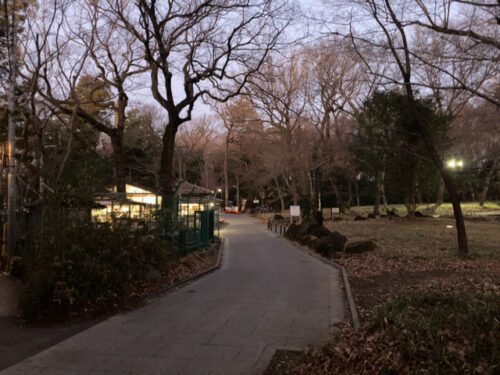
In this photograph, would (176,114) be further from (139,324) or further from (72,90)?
(139,324)

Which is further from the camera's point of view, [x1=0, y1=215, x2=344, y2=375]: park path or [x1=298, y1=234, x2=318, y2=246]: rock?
[x1=298, y1=234, x2=318, y2=246]: rock

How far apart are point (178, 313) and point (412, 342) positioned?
183 inches

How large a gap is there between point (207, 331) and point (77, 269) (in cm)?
269

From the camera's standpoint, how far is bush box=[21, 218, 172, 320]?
7.12m

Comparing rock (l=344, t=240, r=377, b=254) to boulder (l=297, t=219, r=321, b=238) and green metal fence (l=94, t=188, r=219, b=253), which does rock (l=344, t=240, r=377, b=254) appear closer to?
green metal fence (l=94, t=188, r=219, b=253)

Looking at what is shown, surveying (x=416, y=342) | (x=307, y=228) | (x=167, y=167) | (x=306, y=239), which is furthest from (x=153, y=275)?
(x=307, y=228)

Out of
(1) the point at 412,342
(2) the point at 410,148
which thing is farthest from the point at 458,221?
(1) the point at 412,342

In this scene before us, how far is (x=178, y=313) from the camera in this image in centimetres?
749

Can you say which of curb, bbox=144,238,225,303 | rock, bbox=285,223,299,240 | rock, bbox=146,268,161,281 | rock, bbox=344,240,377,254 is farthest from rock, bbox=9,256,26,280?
rock, bbox=285,223,299,240

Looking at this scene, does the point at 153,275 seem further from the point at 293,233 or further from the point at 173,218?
the point at 293,233

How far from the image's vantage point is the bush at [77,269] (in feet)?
23.4

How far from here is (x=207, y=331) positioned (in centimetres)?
635

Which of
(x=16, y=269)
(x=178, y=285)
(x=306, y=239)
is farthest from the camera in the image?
(x=306, y=239)

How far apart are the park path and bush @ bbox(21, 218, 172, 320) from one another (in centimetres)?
63
